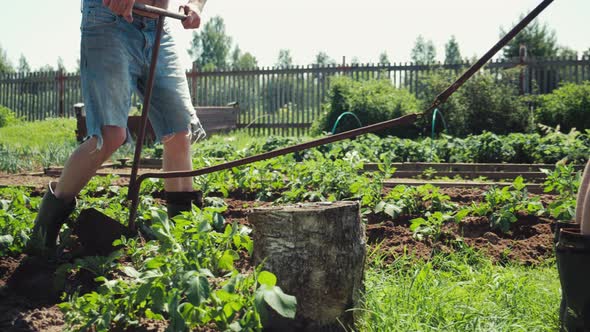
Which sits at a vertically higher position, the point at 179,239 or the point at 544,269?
the point at 179,239

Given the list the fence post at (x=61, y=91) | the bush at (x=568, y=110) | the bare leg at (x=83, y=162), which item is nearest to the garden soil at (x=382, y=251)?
the bare leg at (x=83, y=162)

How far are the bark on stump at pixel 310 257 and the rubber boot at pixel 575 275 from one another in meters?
0.70

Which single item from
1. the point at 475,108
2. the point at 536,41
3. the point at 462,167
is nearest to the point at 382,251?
the point at 462,167

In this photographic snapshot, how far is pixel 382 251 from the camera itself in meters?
3.30

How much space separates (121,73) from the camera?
9.74ft

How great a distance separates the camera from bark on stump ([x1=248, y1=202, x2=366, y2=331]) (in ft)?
7.22

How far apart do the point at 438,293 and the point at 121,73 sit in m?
1.72

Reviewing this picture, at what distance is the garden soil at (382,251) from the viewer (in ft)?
7.77

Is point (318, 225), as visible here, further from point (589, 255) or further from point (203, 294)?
point (589, 255)

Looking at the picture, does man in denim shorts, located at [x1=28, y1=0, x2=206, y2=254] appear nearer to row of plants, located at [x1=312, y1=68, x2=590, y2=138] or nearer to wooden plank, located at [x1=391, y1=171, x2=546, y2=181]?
wooden plank, located at [x1=391, y1=171, x2=546, y2=181]

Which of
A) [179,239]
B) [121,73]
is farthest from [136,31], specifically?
[179,239]

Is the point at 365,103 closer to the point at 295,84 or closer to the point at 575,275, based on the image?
the point at 295,84

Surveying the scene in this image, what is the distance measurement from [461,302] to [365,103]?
10.7 m

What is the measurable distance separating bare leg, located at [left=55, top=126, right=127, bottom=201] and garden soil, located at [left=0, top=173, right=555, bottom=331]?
363 mm
